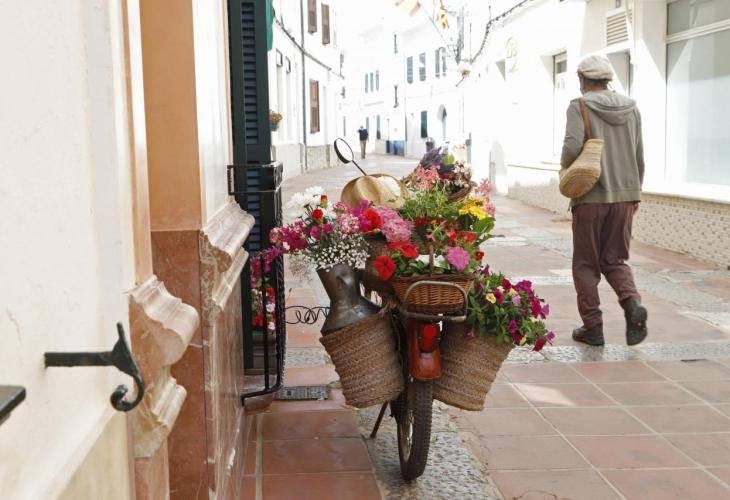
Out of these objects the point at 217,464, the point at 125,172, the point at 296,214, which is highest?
the point at 125,172

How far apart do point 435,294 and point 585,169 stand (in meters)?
2.62

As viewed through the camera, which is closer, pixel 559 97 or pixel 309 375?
pixel 309 375

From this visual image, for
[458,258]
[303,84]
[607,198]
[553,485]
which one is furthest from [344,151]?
[303,84]

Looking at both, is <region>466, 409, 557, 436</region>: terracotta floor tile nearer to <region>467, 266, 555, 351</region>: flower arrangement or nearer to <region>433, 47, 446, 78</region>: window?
<region>467, 266, 555, 351</region>: flower arrangement

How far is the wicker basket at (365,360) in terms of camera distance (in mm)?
3910

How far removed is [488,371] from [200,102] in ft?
5.51

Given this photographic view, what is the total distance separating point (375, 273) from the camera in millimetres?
4020

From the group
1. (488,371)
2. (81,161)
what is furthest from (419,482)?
(81,161)

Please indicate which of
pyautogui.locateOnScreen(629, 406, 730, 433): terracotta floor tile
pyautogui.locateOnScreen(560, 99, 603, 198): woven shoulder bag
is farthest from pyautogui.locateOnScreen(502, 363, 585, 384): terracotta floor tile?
pyautogui.locateOnScreen(560, 99, 603, 198): woven shoulder bag

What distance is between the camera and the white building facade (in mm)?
24266

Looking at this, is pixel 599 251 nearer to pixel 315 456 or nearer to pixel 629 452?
pixel 629 452

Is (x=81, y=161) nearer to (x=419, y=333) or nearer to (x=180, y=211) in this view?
(x=180, y=211)

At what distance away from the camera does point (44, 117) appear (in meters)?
1.35

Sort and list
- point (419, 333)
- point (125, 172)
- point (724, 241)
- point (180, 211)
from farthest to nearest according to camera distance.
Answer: point (724, 241) → point (419, 333) → point (180, 211) → point (125, 172)
